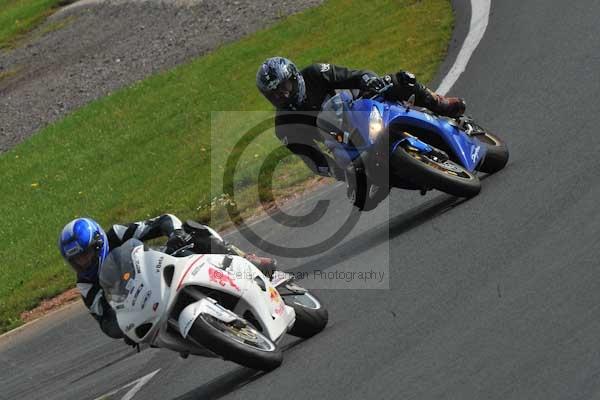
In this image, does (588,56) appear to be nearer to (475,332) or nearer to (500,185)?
(500,185)

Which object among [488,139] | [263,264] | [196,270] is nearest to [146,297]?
[196,270]

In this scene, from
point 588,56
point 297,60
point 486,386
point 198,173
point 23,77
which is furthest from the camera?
point 23,77

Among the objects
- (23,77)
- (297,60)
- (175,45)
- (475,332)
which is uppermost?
(475,332)

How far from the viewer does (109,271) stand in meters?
7.80

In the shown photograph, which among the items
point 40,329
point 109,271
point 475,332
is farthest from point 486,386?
point 40,329

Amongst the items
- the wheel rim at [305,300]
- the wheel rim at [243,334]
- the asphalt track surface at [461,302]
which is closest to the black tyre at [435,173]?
A: the asphalt track surface at [461,302]

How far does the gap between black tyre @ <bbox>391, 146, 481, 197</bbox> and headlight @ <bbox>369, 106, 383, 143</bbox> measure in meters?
0.25

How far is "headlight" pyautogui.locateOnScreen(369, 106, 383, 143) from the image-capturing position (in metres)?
9.86

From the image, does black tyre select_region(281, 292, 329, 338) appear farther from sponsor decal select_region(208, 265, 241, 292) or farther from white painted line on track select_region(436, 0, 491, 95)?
white painted line on track select_region(436, 0, 491, 95)

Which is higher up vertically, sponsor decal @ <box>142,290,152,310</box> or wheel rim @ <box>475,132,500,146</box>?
sponsor decal @ <box>142,290,152,310</box>

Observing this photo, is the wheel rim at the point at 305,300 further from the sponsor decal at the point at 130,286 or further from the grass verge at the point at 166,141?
the grass verge at the point at 166,141

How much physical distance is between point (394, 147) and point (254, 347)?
2958 mm

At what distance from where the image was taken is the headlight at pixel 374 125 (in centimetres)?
986

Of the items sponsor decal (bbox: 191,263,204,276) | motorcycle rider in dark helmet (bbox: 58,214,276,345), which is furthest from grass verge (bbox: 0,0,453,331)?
sponsor decal (bbox: 191,263,204,276)
